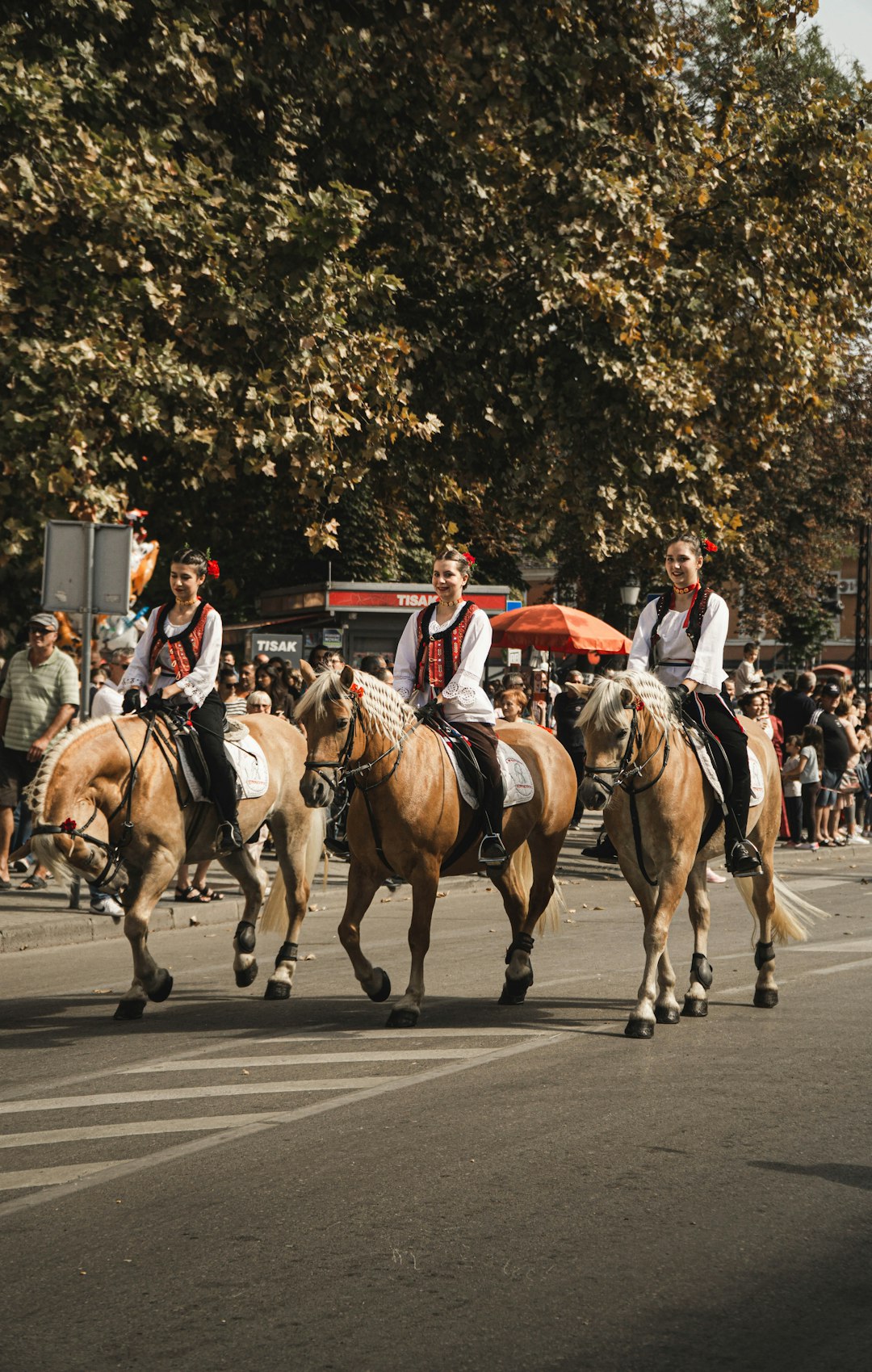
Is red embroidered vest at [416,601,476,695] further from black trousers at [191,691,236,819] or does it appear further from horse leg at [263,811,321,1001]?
horse leg at [263,811,321,1001]

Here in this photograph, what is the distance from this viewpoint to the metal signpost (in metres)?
13.3

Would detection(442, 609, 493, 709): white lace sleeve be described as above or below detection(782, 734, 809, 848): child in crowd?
above

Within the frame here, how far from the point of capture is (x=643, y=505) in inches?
782

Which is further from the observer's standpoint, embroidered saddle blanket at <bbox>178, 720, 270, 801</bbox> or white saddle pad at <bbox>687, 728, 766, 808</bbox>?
embroidered saddle blanket at <bbox>178, 720, 270, 801</bbox>

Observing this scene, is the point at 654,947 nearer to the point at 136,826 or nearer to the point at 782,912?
the point at 782,912

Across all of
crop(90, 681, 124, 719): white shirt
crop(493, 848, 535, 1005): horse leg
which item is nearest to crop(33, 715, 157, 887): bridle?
crop(493, 848, 535, 1005): horse leg

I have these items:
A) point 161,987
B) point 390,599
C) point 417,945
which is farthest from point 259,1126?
point 390,599

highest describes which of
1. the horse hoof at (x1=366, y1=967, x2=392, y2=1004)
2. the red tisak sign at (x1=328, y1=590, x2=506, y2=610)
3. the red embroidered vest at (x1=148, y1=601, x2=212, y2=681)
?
the red tisak sign at (x1=328, y1=590, x2=506, y2=610)

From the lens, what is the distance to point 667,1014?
332 inches

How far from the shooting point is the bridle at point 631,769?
26.3 feet

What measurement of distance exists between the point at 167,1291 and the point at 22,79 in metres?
12.6

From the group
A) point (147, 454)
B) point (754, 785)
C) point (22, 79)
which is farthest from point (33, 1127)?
point (147, 454)

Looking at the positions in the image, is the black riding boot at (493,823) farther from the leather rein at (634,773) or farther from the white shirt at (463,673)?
the leather rein at (634,773)

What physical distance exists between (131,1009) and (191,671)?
1.97 m
